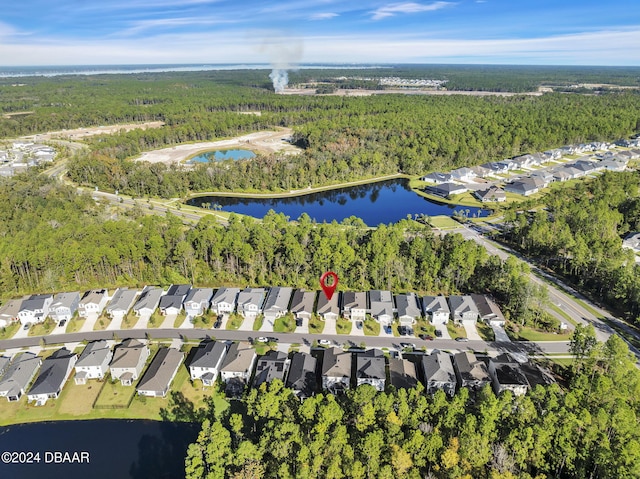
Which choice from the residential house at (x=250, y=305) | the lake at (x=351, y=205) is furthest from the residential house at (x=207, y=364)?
the lake at (x=351, y=205)

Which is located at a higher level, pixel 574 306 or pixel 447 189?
pixel 447 189

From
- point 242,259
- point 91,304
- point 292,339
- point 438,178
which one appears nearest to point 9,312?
point 91,304

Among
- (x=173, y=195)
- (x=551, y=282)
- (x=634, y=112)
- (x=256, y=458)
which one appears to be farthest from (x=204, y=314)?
(x=634, y=112)

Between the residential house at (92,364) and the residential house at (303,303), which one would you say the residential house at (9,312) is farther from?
the residential house at (303,303)

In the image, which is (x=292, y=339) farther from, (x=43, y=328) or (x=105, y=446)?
(x=43, y=328)

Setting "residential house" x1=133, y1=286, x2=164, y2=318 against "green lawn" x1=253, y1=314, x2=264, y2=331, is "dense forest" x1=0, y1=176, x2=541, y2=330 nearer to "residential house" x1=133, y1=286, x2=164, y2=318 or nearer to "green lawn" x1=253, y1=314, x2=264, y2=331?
"residential house" x1=133, y1=286, x2=164, y2=318

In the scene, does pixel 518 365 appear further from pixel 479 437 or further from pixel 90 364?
pixel 90 364
